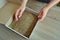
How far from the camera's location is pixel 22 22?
3.69ft

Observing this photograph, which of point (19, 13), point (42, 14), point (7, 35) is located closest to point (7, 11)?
point (19, 13)

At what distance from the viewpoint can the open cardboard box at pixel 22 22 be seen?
1.07m

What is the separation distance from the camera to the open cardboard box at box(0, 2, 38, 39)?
1.07 metres

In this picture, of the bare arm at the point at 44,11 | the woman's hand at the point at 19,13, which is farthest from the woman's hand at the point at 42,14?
the woman's hand at the point at 19,13

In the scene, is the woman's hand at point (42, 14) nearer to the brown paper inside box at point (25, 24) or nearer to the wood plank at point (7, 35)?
the brown paper inside box at point (25, 24)

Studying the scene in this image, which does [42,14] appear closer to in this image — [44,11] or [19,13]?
[44,11]

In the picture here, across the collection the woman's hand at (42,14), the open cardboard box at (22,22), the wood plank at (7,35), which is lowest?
the wood plank at (7,35)

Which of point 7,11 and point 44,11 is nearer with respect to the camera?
point 44,11

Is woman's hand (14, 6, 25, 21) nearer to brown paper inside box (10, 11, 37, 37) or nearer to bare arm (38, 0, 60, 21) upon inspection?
brown paper inside box (10, 11, 37, 37)

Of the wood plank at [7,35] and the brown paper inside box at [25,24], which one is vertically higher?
the brown paper inside box at [25,24]

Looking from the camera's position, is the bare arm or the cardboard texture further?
the cardboard texture

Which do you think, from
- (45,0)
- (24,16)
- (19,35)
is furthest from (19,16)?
(45,0)

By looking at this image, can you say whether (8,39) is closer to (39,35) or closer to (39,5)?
(39,35)

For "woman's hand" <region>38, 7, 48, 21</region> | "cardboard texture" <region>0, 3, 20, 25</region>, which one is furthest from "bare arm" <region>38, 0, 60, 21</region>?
"cardboard texture" <region>0, 3, 20, 25</region>
